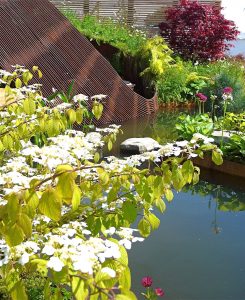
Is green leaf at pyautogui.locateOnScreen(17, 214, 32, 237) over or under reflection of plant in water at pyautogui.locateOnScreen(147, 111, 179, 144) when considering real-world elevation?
over

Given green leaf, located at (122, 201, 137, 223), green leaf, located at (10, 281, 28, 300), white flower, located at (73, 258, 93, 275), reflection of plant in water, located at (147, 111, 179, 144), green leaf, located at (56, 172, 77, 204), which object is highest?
green leaf, located at (56, 172, 77, 204)

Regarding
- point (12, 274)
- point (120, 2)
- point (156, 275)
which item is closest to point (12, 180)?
point (12, 274)

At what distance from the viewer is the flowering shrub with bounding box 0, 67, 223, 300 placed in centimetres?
157

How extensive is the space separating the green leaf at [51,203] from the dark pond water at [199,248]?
2281mm

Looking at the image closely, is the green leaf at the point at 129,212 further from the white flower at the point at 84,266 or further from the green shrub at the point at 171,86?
the green shrub at the point at 171,86

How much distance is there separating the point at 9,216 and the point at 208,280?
269 cm

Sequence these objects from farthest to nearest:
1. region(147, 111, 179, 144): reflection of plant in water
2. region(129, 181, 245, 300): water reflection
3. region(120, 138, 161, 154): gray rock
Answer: region(147, 111, 179, 144): reflection of plant in water, region(120, 138, 161, 154): gray rock, region(129, 181, 245, 300): water reflection

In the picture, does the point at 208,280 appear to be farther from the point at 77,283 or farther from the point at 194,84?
the point at 194,84

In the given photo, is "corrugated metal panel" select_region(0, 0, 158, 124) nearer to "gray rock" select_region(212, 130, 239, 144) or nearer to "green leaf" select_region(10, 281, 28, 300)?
"gray rock" select_region(212, 130, 239, 144)

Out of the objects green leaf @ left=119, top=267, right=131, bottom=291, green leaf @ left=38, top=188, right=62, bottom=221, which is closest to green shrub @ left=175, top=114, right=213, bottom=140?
green leaf @ left=119, top=267, right=131, bottom=291

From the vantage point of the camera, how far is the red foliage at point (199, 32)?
14422 millimetres

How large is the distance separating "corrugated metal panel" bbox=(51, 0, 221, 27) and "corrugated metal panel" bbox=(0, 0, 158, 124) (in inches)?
330

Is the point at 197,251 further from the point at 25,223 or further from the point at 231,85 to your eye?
the point at 231,85

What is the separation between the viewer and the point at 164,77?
38.1ft
